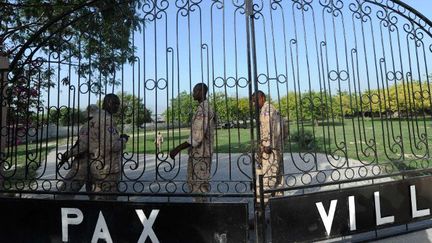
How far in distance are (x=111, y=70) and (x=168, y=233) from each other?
5.52 feet

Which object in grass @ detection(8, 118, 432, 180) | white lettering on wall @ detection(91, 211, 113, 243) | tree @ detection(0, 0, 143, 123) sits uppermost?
tree @ detection(0, 0, 143, 123)

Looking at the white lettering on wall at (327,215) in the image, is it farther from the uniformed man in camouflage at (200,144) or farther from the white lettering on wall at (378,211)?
the uniformed man in camouflage at (200,144)

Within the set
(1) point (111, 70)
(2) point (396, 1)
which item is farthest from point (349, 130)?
(1) point (111, 70)

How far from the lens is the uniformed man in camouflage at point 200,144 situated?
3686mm

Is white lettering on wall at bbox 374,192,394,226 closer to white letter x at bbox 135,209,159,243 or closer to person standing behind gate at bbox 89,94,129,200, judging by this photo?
white letter x at bbox 135,209,159,243

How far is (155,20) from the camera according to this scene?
3.30 m

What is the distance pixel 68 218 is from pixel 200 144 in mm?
1449

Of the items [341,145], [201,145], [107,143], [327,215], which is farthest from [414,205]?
[107,143]

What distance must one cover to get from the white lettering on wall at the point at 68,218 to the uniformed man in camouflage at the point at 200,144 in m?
1.05

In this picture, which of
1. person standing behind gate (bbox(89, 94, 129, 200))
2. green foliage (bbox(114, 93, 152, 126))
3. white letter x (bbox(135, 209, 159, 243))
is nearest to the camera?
white letter x (bbox(135, 209, 159, 243))

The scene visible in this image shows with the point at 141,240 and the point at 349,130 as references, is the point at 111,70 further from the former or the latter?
the point at 349,130

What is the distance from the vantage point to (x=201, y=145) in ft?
12.5

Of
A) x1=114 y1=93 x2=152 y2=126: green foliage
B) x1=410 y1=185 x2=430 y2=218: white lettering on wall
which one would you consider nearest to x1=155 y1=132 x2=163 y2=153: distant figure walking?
x1=114 y1=93 x2=152 y2=126: green foliage

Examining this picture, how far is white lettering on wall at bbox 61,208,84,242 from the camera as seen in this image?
3.03 metres
